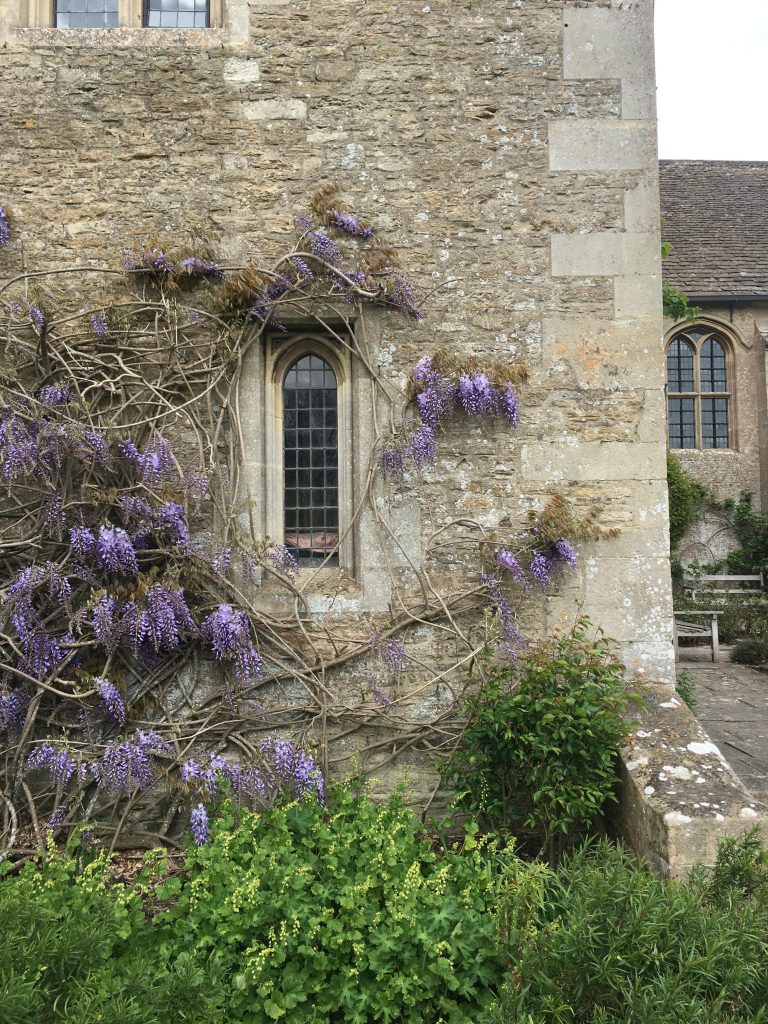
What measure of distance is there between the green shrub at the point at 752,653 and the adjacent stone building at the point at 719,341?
17.6 ft

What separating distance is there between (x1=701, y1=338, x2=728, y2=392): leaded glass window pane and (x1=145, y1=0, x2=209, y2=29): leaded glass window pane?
541 inches

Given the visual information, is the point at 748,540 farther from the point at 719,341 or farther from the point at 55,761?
the point at 55,761

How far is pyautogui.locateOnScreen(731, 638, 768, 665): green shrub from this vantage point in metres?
9.05

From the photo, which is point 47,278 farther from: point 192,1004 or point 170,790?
point 192,1004

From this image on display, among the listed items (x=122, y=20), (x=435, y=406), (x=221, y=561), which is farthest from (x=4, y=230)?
(x=435, y=406)

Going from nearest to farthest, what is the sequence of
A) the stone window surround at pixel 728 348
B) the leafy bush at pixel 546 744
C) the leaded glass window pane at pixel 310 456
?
the leafy bush at pixel 546 744 → the leaded glass window pane at pixel 310 456 → the stone window surround at pixel 728 348

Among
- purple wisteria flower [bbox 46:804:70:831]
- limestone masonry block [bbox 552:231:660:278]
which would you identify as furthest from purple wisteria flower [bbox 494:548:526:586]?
purple wisteria flower [bbox 46:804:70:831]

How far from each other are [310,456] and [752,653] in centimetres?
746

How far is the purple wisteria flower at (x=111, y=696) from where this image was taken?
3623 millimetres

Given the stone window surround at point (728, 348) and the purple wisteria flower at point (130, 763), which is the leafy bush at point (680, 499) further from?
the purple wisteria flower at point (130, 763)

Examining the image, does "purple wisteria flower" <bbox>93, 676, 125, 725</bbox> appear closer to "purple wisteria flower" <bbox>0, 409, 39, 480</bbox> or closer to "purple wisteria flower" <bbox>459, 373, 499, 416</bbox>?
"purple wisteria flower" <bbox>0, 409, 39, 480</bbox>

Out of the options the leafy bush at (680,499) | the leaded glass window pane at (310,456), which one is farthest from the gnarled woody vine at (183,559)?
the leafy bush at (680,499)

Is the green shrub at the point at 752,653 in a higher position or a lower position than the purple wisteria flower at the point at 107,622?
lower

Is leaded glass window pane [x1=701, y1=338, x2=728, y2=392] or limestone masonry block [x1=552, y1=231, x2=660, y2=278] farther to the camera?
leaded glass window pane [x1=701, y1=338, x2=728, y2=392]
